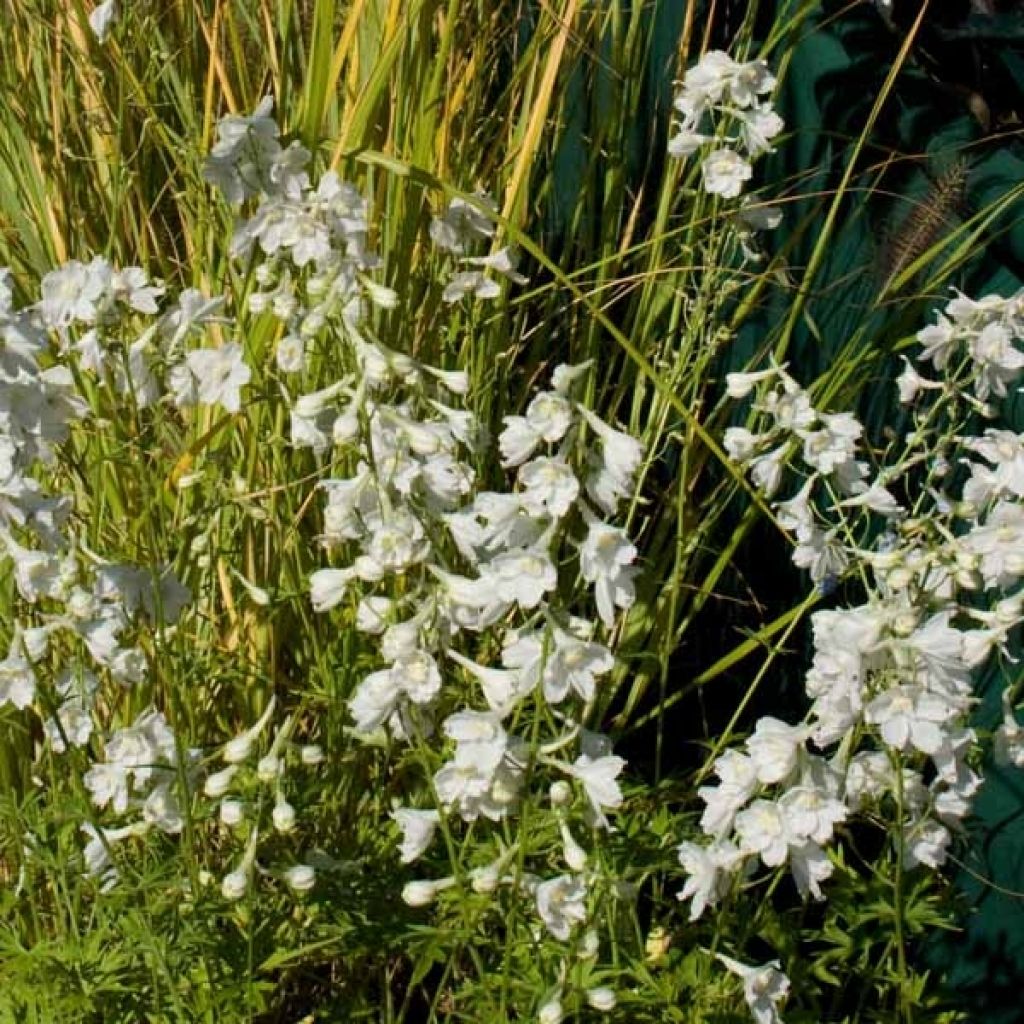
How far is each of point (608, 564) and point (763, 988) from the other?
0.62 meters

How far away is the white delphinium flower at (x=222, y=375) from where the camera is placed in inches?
86.5

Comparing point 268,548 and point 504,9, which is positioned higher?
point 504,9

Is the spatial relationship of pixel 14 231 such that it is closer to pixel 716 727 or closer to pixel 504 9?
pixel 504 9

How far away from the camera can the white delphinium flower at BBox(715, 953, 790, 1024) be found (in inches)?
78.7

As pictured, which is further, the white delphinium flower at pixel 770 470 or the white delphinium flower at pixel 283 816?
the white delphinium flower at pixel 770 470

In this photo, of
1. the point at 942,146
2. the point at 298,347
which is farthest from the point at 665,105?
the point at 298,347

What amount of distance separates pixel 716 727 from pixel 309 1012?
45.7 inches

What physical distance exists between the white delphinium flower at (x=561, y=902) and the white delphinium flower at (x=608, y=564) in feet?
1.25

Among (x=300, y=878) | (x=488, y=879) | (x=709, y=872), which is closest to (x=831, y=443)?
(x=709, y=872)

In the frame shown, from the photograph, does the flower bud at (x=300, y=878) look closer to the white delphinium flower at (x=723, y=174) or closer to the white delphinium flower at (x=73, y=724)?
the white delphinium flower at (x=73, y=724)

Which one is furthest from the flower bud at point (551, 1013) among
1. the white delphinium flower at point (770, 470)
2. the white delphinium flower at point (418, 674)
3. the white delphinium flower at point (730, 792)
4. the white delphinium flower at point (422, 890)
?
the white delphinium flower at point (770, 470)

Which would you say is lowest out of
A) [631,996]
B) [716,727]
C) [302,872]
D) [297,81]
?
[716,727]

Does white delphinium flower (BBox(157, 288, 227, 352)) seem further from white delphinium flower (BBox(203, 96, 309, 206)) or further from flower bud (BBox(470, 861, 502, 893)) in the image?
flower bud (BBox(470, 861, 502, 893))

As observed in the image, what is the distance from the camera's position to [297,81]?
10.8 ft
